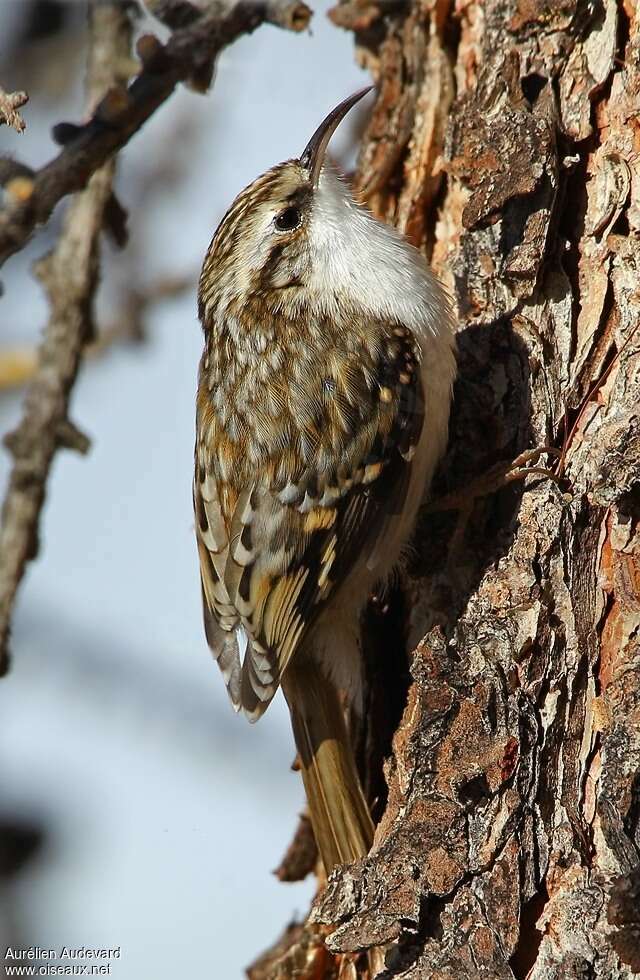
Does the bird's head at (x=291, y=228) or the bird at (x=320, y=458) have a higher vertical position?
the bird's head at (x=291, y=228)

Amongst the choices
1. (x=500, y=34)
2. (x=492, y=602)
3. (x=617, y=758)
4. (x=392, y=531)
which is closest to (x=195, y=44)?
(x=500, y=34)

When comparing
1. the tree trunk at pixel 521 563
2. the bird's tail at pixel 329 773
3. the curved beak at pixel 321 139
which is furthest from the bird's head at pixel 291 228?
the bird's tail at pixel 329 773

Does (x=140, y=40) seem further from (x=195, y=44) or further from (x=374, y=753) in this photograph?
(x=374, y=753)

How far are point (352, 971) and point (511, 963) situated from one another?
613 millimetres

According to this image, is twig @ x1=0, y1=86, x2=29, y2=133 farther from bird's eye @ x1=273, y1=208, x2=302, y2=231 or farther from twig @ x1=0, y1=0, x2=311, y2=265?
bird's eye @ x1=273, y1=208, x2=302, y2=231

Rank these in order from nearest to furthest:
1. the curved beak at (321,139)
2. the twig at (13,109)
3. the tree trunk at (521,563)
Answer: the twig at (13,109), the tree trunk at (521,563), the curved beak at (321,139)

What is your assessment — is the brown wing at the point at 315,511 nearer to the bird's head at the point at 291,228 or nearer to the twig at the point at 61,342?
the bird's head at the point at 291,228

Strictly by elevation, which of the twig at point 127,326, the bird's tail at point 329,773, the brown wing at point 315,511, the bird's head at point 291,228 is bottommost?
the bird's tail at point 329,773

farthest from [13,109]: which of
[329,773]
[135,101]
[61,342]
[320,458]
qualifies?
[329,773]

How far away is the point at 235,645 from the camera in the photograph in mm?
2682

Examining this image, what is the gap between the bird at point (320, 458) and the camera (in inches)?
100.0

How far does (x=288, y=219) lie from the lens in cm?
279

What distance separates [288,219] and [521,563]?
102 cm

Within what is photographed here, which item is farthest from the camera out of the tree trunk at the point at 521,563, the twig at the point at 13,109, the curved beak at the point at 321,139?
the curved beak at the point at 321,139
